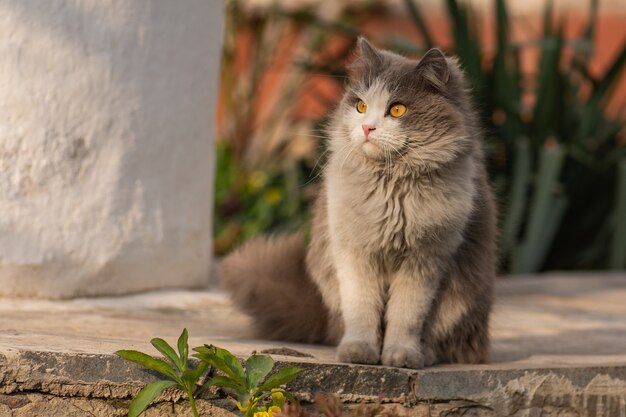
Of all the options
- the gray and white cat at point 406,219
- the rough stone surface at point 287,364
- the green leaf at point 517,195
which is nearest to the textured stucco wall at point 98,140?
the rough stone surface at point 287,364

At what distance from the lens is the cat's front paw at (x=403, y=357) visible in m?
2.84

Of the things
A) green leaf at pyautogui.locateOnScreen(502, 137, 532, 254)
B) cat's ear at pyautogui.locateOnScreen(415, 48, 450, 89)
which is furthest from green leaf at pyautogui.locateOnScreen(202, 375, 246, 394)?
green leaf at pyautogui.locateOnScreen(502, 137, 532, 254)

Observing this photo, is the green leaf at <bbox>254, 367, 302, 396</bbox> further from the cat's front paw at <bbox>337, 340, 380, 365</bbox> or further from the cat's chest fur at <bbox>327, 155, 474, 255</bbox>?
the cat's chest fur at <bbox>327, 155, 474, 255</bbox>

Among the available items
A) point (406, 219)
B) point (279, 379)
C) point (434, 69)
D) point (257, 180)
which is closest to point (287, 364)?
point (279, 379)

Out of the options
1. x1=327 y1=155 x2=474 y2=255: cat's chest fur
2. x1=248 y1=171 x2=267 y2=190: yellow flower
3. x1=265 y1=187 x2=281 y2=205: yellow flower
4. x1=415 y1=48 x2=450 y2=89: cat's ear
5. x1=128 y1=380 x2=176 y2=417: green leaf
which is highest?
x1=248 y1=171 x2=267 y2=190: yellow flower

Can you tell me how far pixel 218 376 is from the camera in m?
2.66

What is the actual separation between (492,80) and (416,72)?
350 cm

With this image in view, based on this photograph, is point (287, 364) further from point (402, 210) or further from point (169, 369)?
point (402, 210)

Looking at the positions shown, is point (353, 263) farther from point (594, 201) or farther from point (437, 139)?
point (594, 201)

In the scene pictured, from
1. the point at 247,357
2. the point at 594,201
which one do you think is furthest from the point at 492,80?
the point at 247,357

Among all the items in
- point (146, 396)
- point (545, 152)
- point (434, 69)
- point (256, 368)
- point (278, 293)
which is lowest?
point (146, 396)

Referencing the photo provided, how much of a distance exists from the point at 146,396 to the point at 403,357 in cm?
75

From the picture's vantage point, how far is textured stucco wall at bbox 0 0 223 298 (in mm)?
3559

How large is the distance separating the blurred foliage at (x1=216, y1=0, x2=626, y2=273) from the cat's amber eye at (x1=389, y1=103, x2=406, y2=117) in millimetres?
2994
